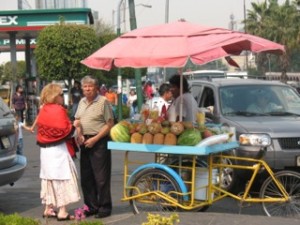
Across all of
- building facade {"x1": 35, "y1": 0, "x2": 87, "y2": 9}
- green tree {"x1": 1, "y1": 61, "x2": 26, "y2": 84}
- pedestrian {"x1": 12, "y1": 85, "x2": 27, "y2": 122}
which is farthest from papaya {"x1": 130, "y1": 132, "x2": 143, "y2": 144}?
building facade {"x1": 35, "y1": 0, "x2": 87, "y2": 9}

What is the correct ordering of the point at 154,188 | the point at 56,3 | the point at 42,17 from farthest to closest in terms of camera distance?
the point at 56,3 < the point at 42,17 < the point at 154,188

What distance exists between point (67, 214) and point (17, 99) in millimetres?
16736

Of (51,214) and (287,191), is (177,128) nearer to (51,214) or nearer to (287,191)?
(287,191)

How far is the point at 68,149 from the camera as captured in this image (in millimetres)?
7340

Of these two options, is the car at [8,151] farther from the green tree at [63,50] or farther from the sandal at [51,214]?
the green tree at [63,50]

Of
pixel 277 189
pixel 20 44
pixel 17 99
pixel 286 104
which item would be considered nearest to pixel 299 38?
pixel 20 44

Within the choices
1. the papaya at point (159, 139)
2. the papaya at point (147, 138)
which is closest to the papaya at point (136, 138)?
the papaya at point (147, 138)

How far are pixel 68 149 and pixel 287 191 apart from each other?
103 inches

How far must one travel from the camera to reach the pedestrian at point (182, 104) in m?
7.67

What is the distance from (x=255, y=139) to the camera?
8.29m

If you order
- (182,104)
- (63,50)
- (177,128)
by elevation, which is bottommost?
(177,128)

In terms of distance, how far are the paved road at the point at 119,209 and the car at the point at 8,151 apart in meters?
0.57

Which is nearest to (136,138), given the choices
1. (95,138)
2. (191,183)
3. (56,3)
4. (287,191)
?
(95,138)

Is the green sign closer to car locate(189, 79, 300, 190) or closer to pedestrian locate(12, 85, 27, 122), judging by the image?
pedestrian locate(12, 85, 27, 122)
